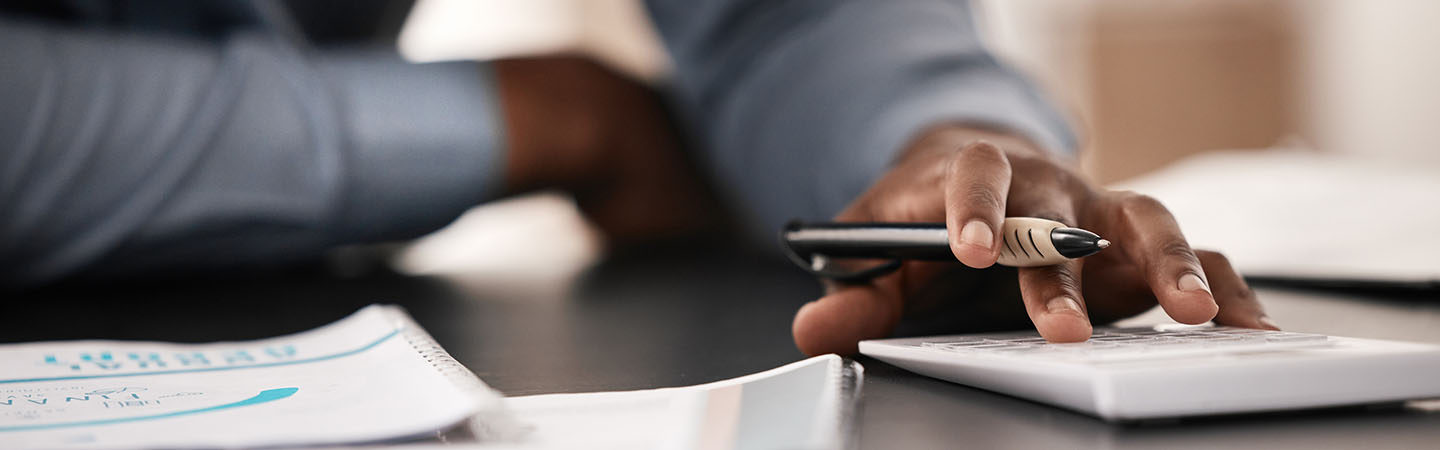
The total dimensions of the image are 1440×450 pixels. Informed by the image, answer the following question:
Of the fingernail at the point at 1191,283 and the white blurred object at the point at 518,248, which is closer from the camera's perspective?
the fingernail at the point at 1191,283

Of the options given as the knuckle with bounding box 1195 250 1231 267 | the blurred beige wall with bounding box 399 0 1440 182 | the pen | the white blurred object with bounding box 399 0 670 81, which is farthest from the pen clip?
the blurred beige wall with bounding box 399 0 1440 182

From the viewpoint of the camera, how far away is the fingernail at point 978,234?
320mm

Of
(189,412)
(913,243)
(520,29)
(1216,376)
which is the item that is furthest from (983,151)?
(520,29)

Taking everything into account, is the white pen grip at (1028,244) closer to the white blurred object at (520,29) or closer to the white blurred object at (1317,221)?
the white blurred object at (1317,221)

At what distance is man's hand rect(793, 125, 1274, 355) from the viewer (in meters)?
0.32

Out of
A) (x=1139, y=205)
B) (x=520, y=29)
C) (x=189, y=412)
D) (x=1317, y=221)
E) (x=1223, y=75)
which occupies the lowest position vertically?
(x=189, y=412)

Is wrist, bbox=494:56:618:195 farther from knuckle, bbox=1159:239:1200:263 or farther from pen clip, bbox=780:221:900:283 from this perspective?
knuckle, bbox=1159:239:1200:263

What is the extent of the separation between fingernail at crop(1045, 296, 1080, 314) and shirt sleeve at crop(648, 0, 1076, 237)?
0.32 meters

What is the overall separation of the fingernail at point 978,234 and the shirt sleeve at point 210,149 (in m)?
0.54

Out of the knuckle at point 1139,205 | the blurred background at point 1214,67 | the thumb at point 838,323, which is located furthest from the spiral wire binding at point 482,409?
the blurred background at point 1214,67

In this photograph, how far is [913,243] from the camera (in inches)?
14.4

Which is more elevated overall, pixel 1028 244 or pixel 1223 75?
pixel 1223 75

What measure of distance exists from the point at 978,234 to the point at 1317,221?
51 centimetres

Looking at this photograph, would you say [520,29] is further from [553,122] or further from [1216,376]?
[1216,376]
